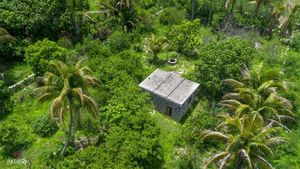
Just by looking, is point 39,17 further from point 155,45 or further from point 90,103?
point 90,103

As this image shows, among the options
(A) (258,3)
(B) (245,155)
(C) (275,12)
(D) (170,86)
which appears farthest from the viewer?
(A) (258,3)

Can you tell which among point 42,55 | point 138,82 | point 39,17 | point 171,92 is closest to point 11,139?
point 42,55

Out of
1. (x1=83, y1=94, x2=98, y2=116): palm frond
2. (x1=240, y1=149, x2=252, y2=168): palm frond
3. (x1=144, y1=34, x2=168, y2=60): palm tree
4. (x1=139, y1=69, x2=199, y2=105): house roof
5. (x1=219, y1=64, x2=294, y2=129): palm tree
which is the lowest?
(x1=139, y1=69, x2=199, y2=105): house roof

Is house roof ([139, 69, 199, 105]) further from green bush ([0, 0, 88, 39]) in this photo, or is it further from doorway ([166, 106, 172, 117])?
green bush ([0, 0, 88, 39])

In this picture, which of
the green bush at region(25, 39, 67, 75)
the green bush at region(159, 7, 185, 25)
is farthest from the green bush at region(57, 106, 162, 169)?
the green bush at region(159, 7, 185, 25)

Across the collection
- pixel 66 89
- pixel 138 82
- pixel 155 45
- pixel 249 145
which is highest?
pixel 66 89

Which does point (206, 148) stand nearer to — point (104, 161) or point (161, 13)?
point (104, 161)

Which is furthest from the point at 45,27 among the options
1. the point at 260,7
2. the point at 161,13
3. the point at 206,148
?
the point at 260,7
